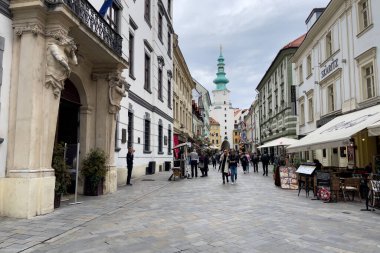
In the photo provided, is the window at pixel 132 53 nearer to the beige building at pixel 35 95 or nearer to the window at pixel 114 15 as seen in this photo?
the window at pixel 114 15

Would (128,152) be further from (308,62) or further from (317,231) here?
(308,62)

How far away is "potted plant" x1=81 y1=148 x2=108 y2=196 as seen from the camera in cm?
1192

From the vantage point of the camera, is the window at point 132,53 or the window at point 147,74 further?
the window at point 147,74

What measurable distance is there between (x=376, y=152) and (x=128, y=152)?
11410 mm

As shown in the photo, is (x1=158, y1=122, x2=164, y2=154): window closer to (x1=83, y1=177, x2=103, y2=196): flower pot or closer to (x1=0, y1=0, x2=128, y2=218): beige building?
(x1=83, y1=177, x2=103, y2=196): flower pot

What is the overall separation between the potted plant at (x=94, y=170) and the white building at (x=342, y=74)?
8.08 m

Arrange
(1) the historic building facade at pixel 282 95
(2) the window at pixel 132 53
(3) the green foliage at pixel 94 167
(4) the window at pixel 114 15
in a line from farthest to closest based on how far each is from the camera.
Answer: (1) the historic building facade at pixel 282 95 < (2) the window at pixel 132 53 < (4) the window at pixel 114 15 < (3) the green foliage at pixel 94 167

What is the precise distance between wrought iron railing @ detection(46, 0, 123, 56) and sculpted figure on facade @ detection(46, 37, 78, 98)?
34.2 inches

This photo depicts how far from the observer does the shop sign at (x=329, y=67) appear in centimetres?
1975

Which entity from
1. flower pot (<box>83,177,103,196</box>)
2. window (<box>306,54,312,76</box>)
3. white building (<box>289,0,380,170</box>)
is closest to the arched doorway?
flower pot (<box>83,177,103,196</box>)

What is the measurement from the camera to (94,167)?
39.0 ft

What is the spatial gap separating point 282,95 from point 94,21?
2904cm

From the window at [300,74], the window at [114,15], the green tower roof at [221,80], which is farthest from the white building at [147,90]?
the green tower roof at [221,80]

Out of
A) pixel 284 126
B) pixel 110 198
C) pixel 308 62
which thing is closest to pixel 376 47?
pixel 308 62
